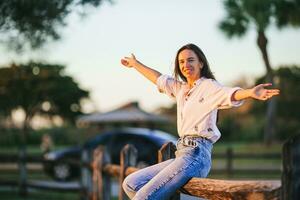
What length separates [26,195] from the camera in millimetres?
13680

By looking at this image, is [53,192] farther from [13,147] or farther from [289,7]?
[13,147]

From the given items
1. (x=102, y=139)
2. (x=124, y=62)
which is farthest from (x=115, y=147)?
(x=124, y=62)

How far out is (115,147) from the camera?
15141 millimetres

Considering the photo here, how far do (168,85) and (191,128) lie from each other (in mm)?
423

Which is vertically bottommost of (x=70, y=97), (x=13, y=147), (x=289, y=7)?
(x=13, y=147)

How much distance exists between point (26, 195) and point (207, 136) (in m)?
10.6

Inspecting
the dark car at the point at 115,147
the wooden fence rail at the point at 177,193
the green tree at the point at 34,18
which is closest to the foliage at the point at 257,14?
the dark car at the point at 115,147

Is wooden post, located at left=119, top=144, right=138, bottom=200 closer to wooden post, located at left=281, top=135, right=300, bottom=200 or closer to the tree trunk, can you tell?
wooden post, located at left=281, top=135, right=300, bottom=200

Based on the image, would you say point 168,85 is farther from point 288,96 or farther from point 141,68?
point 288,96

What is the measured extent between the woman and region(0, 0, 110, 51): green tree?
423cm

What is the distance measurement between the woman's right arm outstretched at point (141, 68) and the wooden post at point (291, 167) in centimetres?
182

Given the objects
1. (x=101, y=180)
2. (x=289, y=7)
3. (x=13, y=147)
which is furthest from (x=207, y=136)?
(x=13, y=147)

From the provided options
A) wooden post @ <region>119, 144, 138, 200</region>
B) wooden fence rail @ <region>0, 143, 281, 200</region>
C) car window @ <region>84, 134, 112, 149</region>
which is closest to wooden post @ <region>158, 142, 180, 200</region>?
wooden fence rail @ <region>0, 143, 281, 200</region>

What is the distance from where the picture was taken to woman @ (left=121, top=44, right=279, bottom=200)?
3492mm
